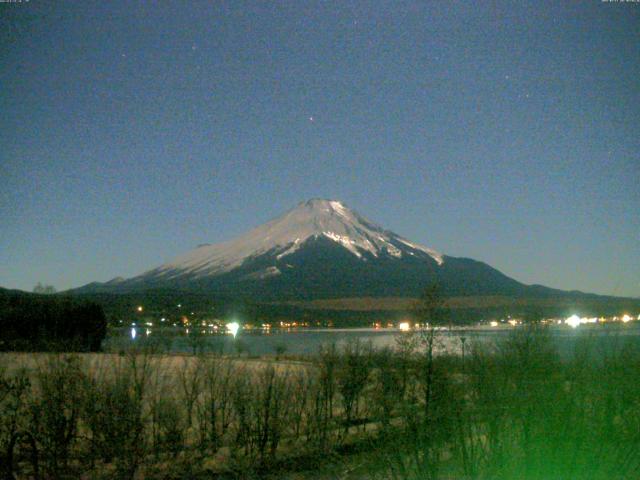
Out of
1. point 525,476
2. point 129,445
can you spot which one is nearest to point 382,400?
point 129,445

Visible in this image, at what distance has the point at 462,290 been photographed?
114438mm

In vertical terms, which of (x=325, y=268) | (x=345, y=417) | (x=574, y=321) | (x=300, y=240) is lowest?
(x=345, y=417)

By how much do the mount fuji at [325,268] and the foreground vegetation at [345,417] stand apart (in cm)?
9209

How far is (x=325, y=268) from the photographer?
14088 centimetres

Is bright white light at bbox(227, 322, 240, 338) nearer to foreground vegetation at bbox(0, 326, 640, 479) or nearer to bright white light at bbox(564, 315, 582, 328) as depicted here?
foreground vegetation at bbox(0, 326, 640, 479)

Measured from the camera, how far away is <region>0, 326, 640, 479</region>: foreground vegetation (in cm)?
472

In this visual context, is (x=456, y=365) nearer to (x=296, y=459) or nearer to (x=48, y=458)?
(x=296, y=459)

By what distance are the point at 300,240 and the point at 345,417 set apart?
146055 millimetres

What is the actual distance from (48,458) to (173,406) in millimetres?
2592

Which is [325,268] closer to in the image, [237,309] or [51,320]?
[237,309]

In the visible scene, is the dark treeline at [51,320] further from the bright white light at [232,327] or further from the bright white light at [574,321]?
the bright white light at [232,327]

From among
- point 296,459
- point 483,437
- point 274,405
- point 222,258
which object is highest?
point 222,258

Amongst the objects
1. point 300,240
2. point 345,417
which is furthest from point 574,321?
point 300,240

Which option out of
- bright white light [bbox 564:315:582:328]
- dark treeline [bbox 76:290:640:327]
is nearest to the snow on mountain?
dark treeline [bbox 76:290:640:327]
